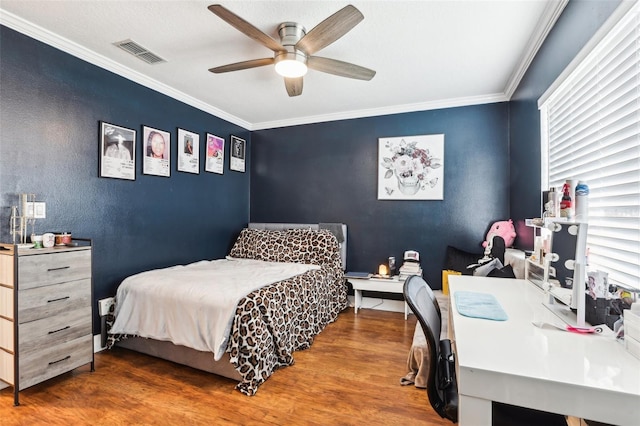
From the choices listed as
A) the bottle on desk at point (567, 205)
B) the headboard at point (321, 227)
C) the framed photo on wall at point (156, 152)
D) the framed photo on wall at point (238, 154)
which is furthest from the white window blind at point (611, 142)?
the framed photo on wall at point (238, 154)

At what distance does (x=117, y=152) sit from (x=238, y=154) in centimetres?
181

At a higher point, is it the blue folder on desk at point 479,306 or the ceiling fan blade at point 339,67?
the ceiling fan blade at point 339,67

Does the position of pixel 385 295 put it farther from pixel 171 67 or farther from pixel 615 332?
pixel 171 67

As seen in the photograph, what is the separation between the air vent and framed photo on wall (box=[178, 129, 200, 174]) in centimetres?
92

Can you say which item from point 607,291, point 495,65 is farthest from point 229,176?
point 607,291

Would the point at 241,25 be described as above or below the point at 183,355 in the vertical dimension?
above

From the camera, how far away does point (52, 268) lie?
210cm

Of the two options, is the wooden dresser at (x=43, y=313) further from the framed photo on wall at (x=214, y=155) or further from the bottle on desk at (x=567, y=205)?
the bottle on desk at (x=567, y=205)

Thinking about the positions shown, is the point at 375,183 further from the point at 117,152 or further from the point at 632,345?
the point at 632,345

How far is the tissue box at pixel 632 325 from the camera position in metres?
0.95

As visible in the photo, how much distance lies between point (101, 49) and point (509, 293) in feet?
11.4

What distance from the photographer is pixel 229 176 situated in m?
4.39

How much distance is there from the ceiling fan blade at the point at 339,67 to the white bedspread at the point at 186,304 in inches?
69.9

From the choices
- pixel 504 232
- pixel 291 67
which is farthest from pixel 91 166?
pixel 504 232
